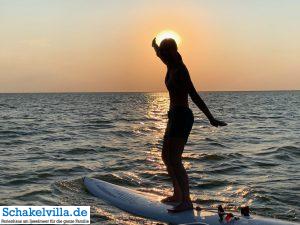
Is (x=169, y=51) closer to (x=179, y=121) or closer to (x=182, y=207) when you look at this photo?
(x=179, y=121)

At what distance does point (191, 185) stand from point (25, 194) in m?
3.65

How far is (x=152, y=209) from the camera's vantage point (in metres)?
7.40

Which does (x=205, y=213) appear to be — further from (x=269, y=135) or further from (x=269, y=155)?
(x=269, y=135)

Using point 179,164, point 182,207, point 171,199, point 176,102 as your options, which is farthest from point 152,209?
point 176,102

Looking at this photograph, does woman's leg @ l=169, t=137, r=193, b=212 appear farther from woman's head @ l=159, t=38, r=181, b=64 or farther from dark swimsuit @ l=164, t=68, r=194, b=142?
woman's head @ l=159, t=38, r=181, b=64

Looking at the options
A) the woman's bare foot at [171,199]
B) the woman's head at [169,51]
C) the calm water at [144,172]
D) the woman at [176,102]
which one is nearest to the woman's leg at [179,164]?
the woman at [176,102]

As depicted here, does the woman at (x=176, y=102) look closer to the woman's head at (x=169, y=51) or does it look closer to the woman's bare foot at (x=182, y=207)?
the woman's head at (x=169, y=51)

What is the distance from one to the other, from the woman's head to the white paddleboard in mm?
2386

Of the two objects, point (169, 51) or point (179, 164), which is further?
point (179, 164)

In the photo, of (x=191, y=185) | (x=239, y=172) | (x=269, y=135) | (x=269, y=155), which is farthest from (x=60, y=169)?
(x=269, y=135)

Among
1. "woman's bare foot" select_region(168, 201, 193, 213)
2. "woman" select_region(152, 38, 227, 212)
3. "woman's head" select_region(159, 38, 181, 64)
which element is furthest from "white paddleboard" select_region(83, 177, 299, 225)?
"woman's head" select_region(159, 38, 181, 64)

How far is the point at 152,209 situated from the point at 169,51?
2.64m

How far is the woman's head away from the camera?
21.5ft

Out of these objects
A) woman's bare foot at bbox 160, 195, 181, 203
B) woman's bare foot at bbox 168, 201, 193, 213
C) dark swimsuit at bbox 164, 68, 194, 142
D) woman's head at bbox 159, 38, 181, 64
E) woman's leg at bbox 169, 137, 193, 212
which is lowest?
woman's bare foot at bbox 168, 201, 193, 213
